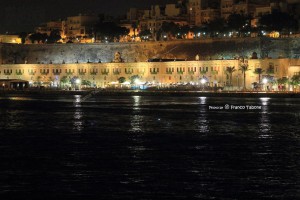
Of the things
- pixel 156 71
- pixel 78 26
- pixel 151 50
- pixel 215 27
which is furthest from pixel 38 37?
pixel 156 71

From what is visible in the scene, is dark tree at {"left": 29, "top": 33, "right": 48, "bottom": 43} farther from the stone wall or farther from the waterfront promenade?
the waterfront promenade

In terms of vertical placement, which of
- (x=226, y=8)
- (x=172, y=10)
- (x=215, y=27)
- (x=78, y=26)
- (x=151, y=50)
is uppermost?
(x=172, y=10)

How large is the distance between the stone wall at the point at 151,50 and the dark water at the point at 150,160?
2238 inches

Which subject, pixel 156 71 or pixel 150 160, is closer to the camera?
pixel 150 160

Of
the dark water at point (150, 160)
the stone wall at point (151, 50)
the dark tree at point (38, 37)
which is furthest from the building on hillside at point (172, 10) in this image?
the dark water at point (150, 160)

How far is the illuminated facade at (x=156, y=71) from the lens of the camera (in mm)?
87375

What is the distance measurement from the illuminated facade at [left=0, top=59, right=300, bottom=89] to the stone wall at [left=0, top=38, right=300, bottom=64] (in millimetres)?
5870

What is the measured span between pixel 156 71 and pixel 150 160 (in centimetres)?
7435

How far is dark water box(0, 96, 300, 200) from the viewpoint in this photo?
19.6 metres

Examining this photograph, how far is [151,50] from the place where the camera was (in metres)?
110

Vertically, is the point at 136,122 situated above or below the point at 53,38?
below

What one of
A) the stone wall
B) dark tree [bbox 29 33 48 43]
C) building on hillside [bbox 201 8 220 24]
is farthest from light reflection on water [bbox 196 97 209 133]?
dark tree [bbox 29 33 48 43]

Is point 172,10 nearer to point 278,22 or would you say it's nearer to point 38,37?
point 38,37

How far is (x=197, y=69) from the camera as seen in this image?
3730 inches
